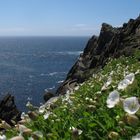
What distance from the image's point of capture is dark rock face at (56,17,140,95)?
45.3m

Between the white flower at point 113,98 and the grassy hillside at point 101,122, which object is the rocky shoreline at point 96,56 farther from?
the white flower at point 113,98

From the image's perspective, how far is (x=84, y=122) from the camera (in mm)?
6145

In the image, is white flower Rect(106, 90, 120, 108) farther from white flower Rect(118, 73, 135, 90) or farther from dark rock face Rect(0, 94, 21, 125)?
dark rock face Rect(0, 94, 21, 125)

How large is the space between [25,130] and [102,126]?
0.90m

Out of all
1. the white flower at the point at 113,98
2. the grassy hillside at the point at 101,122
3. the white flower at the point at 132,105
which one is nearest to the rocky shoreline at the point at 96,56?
the grassy hillside at the point at 101,122

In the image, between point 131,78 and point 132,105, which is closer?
point 132,105

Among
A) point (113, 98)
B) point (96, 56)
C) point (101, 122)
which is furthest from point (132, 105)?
point (96, 56)

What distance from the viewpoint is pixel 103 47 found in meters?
61.6

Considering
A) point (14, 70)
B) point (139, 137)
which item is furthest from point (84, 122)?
point (14, 70)

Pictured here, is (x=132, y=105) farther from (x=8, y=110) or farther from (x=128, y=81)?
(x=8, y=110)

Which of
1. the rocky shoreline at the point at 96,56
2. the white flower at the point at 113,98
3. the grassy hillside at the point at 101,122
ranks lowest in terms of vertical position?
the rocky shoreline at the point at 96,56

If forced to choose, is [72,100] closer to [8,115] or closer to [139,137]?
[139,137]

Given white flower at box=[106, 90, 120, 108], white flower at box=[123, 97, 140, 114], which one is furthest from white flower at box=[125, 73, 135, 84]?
white flower at box=[123, 97, 140, 114]

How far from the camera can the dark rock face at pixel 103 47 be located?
45.3m
